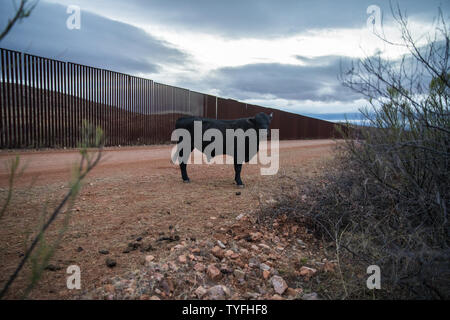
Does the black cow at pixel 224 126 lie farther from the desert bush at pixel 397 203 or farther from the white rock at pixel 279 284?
the white rock at pixel 279 284

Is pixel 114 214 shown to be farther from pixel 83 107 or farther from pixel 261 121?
pixel 83 107

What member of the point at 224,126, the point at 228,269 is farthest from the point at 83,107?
the point at 228,269

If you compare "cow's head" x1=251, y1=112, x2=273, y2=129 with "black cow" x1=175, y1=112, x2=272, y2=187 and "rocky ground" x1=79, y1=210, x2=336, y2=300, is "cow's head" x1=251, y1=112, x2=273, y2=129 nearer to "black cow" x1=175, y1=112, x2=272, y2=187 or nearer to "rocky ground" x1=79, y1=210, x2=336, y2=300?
"black cow" x1=175, y1=112, x2=272, y2=187

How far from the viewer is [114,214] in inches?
149

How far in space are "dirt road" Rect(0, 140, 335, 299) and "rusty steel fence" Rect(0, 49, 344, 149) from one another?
5.92 feet

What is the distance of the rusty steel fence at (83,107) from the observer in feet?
29.8

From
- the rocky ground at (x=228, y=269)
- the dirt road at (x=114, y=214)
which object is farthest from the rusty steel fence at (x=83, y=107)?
the rocky ground at (x=228, y=269)

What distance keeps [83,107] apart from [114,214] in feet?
30.6

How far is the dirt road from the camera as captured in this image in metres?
2.48

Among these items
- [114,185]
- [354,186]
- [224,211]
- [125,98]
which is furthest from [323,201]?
[125,98]

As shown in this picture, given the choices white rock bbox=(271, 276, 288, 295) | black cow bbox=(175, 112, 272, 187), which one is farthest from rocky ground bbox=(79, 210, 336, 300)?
black cow bbox=(175, 112, 272, 187)

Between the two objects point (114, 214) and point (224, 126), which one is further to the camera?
point (224, 126)

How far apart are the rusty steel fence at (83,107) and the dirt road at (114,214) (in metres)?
1.80

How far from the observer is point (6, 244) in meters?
2.80
